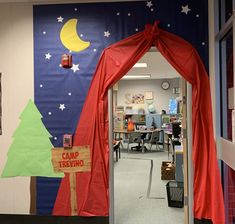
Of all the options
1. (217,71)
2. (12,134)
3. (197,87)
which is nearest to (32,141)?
(12,134)

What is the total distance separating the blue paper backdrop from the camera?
326cm

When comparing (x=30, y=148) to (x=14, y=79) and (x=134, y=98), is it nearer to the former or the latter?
(x=14, y=79)

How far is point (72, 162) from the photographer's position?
11.2ft

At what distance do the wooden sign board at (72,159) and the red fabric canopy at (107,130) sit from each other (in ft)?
0.23

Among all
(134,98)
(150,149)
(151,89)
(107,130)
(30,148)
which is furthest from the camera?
(134,98)

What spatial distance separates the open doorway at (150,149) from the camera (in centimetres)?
400

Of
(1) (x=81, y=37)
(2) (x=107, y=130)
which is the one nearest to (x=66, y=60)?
(1) (x=81, y=37)

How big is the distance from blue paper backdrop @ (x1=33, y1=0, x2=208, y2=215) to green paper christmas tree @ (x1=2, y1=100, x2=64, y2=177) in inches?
3.5

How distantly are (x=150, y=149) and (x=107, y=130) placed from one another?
639 centimetres

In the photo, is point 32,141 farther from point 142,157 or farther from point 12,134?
point 142,157

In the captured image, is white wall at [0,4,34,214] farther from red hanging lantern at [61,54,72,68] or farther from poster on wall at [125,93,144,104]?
poster on wall at [125,93,144,104]

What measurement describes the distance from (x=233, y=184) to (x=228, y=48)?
1437 mm

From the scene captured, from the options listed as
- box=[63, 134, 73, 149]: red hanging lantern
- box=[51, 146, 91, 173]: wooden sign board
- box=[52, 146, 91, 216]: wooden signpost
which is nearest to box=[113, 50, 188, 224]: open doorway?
box=[52, 146, 91, 216]: wooden signpost

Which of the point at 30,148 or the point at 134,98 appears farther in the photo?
the point at 134,98
